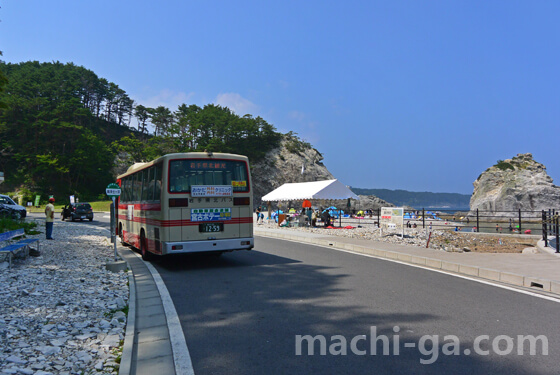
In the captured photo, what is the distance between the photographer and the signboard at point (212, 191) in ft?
34.3

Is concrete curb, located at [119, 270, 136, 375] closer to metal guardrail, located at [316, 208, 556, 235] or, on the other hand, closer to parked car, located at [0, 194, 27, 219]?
metal guardrail, located at [316, 208, 556, 235]

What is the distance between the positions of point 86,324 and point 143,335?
3.02ft

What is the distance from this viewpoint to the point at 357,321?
219 inches

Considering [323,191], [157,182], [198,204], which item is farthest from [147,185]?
[323,191]

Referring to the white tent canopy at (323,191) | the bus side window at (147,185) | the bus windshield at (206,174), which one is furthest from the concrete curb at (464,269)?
the white tent canopy at (323,191)

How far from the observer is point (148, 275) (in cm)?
963

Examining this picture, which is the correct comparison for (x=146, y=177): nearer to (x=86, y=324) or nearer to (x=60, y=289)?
(x=60, y=289)

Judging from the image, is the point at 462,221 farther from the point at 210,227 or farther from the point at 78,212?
the point at 78,212

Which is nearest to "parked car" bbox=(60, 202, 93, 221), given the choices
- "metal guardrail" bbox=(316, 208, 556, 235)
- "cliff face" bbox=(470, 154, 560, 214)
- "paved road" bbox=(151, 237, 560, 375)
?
"metal guardrail" bbox=(316, 208, 556, 235)

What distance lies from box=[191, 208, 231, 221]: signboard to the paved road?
4.88 feet

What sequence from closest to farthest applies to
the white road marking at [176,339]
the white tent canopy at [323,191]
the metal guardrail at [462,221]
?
the white road marking at [176,339], the metal guardrail at [462,221], the white tent canopy at [323,191]

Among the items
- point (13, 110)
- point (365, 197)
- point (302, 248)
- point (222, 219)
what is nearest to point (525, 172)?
point (365, 197)

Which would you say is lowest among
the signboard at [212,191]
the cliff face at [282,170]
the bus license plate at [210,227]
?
the bus license plate at [210,227]

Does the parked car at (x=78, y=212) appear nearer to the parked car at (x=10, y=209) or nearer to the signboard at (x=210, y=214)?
the parked car at (x=10, y=209)
